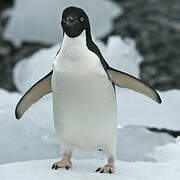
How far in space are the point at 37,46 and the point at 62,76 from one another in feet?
7.88

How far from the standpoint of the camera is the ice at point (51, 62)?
2529 mm

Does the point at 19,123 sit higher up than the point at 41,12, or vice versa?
the point at 41,12

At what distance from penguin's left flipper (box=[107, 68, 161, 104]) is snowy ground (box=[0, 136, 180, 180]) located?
6.6 inches

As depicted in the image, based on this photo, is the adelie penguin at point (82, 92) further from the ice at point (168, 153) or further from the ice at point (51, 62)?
the ice at point (51, 62)

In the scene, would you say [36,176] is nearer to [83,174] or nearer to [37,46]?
[83,174]

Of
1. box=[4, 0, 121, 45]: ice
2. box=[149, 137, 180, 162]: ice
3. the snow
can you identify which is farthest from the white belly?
box=[4, 0, 121, 45]: ice

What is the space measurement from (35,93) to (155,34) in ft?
7.89

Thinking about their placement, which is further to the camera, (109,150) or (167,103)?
(167,103)

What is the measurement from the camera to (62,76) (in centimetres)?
130

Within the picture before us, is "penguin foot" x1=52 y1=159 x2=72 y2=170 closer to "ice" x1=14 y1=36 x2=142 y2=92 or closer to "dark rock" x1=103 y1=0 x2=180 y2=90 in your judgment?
"ice" x1=14 y1=36 x2=142 y2=92

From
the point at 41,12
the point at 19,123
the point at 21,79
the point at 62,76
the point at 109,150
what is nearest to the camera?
the point at 62,76

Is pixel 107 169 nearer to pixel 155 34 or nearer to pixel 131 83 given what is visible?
pixel 131 83

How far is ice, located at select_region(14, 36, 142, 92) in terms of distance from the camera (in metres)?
2.53

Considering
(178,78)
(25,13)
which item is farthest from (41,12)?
(178,78)
